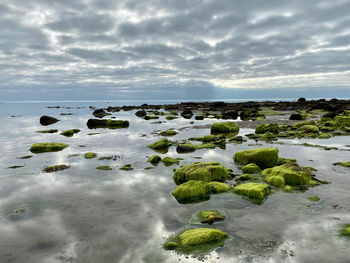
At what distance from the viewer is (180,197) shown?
10.8 meters

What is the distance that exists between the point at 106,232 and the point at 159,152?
12617mm

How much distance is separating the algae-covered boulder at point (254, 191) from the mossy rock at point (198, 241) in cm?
345

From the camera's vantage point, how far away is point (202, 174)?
12.5 meters

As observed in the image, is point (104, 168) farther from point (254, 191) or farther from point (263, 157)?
point (263, 157)

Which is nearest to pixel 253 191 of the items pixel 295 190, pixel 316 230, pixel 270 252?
pixel 295 190

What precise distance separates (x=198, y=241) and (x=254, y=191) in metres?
4.46

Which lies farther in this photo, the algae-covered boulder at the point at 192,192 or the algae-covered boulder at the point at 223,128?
the algae-covered boulder at the point at 223,128

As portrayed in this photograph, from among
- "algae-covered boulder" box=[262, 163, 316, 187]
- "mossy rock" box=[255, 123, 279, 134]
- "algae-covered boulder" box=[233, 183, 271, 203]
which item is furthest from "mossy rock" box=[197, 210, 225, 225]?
"mossy rock" box=[255, 123, 279, 134]

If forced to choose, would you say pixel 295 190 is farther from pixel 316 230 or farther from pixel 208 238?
pixel 208 238

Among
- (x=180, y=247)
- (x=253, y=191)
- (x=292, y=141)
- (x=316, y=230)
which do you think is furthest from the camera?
(x=292, y=141)

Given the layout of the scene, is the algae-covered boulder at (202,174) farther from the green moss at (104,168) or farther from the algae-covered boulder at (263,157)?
the green moss at (104,168)

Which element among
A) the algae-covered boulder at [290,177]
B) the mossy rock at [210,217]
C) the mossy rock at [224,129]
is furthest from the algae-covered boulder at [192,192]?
the mossy rock at [224,129]

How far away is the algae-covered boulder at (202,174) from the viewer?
12500mm

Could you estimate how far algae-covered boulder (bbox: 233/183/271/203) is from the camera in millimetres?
10328
